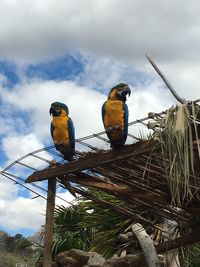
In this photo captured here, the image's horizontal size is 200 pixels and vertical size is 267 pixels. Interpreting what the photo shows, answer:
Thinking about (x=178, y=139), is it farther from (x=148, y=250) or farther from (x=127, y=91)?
(x=148, y=250)

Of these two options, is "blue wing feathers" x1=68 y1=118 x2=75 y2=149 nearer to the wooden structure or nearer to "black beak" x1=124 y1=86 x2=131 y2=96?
the wooden structure

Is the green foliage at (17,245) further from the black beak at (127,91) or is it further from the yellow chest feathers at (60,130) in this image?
the black beak at (127,91)

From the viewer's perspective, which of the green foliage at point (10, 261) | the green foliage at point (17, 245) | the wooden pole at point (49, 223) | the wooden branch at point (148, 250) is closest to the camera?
the wooden pole at point (49, 223)

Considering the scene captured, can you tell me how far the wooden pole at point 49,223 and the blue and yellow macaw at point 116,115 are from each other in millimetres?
1045

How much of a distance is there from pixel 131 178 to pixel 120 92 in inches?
37.3

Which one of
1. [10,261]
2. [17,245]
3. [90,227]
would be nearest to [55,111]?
[90,227]

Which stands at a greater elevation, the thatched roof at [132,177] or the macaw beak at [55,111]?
the macaw beak at [55,111]

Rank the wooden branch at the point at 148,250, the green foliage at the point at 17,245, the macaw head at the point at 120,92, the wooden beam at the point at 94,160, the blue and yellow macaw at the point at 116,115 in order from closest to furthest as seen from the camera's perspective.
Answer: the wooden beam at the point at 94,160 → the blue and yellow macaw at the point at 116,115 → the macaw head at the point at 120,92 → the wooden branch at the point at 148,250 → the green foliage at the point at 17,245

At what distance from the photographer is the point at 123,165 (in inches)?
220

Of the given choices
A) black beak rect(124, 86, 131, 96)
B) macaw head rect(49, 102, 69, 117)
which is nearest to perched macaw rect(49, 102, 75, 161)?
macaw head rect(49, 102, 69, 117)

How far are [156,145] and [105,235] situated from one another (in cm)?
581

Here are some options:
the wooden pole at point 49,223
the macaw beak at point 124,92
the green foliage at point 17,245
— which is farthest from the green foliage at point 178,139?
the green foliage at point 17,245

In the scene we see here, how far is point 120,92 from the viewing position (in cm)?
575

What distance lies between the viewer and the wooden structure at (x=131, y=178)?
5.31 meters
